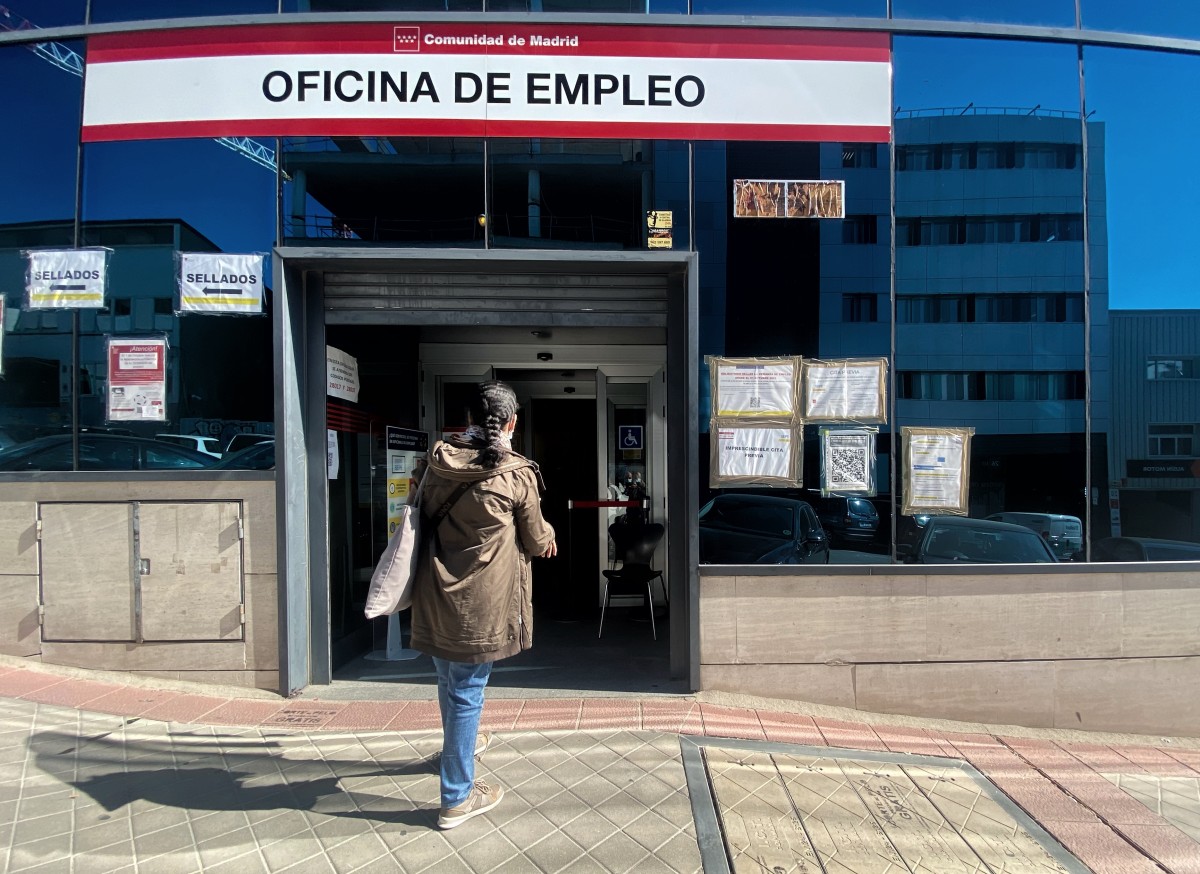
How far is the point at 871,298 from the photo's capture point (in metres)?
4.44

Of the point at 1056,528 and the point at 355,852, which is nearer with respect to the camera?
the point at 355,852

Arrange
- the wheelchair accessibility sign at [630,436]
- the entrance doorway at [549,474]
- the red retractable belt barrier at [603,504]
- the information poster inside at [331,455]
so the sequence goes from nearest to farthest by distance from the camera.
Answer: the information poster inside at [331,455] < the entrance doorway at [549,474] < the red retractable belt barrier at [603,504] < the wheelchair accessibility sign at [630,436]

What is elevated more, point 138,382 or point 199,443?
point 138,382

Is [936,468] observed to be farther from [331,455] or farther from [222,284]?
[222,284]

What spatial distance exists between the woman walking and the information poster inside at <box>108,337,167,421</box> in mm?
2649

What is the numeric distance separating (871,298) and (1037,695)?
2.82 metres

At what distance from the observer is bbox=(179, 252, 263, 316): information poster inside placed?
14.2 ft

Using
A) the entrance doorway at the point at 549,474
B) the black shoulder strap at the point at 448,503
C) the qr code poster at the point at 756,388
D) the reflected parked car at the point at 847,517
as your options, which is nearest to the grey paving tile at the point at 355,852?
the black shoulder strap at the point at 448,503

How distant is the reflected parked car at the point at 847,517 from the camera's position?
4379mm

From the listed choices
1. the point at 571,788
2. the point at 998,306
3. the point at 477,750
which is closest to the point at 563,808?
the point at 571,788

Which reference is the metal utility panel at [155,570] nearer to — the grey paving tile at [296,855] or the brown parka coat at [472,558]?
the grey paving tile at [296,855]

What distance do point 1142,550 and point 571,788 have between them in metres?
4.13

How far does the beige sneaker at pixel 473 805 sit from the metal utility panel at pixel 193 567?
220cm

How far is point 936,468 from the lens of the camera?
14.5 feet
